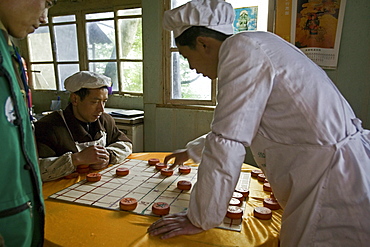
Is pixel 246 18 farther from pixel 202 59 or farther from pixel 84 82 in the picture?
pixel 202 59

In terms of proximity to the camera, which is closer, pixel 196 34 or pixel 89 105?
pixel 196 34

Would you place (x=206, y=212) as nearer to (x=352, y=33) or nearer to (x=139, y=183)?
(x=139, y=183)

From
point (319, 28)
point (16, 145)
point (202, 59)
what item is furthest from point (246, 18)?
point (16, 145)

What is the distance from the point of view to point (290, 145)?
3.14 feet

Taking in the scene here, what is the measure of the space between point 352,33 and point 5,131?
273 cm

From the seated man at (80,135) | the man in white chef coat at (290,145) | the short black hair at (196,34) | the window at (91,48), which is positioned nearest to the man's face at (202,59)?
the short black hair at (196,34)

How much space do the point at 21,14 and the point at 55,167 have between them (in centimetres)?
113

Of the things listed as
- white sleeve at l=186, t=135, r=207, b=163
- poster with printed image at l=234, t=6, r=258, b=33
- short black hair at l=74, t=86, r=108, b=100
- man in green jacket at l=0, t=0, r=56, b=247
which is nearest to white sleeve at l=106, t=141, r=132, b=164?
short black hair at l=74, t=86, r=108, b=100

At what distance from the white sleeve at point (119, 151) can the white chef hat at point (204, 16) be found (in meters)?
1.09

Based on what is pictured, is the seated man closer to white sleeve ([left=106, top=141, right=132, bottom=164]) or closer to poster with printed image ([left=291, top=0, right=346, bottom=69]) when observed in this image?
white sleeve ([left=106, top=141, right=132, bottom=164])

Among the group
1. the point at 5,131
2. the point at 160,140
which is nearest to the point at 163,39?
the point at 160,140

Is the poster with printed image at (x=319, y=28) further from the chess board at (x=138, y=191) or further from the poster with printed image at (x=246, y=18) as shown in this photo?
the chess board at (x=138, y=191)

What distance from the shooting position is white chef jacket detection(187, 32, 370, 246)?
2.94 ft

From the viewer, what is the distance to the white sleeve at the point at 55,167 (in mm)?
1602
